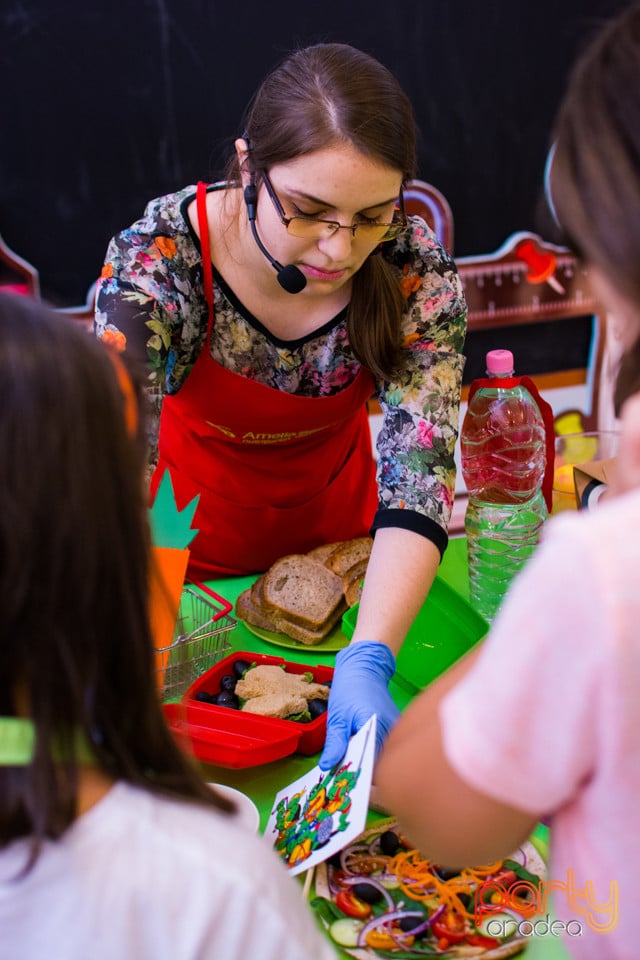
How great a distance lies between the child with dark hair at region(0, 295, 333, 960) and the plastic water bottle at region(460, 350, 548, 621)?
1.06 m

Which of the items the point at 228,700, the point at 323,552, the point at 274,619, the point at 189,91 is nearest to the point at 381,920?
the point at 228,700

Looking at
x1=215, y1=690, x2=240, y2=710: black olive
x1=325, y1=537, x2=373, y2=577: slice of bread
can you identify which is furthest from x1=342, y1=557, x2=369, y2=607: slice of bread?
x1=215, y1=690, x2=240, y2=710: black olive

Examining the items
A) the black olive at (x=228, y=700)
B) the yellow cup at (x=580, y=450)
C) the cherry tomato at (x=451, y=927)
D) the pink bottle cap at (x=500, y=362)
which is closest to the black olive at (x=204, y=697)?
the black olive at (x=228, y=700)

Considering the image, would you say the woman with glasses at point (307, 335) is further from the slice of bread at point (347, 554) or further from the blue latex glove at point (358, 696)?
the slice of bread at point (347, 554)

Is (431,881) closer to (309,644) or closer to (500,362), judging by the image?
(309,644)

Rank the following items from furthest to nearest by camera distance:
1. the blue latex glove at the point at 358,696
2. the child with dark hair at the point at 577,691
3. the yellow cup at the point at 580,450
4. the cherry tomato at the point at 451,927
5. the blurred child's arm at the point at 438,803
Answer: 1. the yellow cup at the point at 580,450
2. the blue latex glove at the point at 358,696
3. the cherry tomato at the point at 451,927
4. the blurred child's arm at the point at 438,803
5. the child with dark hair at the point at 577,691

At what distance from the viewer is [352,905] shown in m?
1.03

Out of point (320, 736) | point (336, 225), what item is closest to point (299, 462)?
point (336, 225)

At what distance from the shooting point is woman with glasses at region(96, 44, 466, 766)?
4.82 ft

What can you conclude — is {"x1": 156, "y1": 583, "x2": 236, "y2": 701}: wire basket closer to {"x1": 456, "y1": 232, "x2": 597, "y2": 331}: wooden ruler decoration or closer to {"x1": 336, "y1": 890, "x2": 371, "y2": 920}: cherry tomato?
{"x1": 336, "y1": 890, "x2": 371, "y2": 920}: cherry tomato

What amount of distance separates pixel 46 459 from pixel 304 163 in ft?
3.20

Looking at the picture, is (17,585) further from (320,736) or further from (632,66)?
(320,736)

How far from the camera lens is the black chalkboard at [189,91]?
278cm

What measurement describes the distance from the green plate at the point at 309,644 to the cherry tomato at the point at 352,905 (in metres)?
0.58
